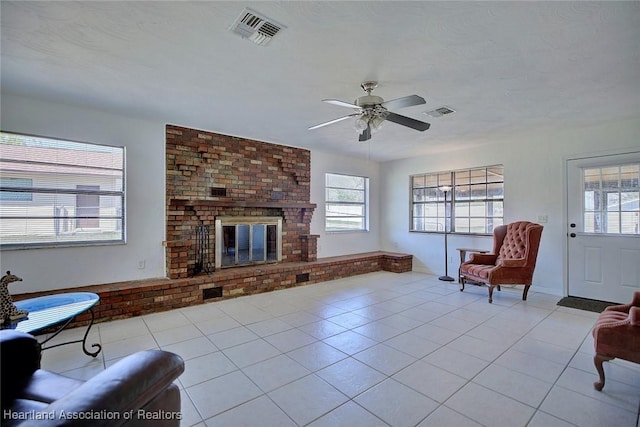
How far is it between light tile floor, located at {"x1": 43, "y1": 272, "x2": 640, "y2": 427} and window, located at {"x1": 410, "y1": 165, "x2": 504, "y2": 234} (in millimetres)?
1722

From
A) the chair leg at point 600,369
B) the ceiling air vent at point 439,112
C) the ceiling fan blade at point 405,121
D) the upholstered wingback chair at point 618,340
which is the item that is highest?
the ceiling air vent at point 439,112

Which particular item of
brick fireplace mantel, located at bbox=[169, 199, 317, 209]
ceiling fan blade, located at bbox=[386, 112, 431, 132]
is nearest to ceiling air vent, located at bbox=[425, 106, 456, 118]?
ceiling fan blade, located at bbox=[386, 112, 431, 132]

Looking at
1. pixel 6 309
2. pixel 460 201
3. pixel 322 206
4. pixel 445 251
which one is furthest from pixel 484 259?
pixel 6 309

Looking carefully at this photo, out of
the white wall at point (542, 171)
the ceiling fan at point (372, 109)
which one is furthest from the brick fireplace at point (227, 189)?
Answer: the white wall at point (542, 171)

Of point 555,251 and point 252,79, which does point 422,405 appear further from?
point 555,251

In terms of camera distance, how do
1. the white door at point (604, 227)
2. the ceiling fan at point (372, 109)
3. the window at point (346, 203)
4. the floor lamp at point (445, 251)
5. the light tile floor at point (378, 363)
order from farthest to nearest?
the window at point (346, 203)
the floor lamp at point (445, 251)
the white door at point (604, 227)
the ceiling fan at point (372, 109)
the light tile floor at point (378, 363)

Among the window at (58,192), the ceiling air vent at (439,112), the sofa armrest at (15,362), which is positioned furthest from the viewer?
the ceiling air vent at (439,112)

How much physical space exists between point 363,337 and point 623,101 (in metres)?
3.75

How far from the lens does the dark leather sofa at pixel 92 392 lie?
0.89 meters

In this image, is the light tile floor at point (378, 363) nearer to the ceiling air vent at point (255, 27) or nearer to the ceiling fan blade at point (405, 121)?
the ceiling fan blade at point (405, 121)

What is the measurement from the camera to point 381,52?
2262mm

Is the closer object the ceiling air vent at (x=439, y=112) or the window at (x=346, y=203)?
the ceiling air vent at (x=439, y=112)

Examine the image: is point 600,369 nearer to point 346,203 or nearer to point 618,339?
point 618,339

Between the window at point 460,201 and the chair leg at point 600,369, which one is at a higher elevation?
the window at point 460,201
